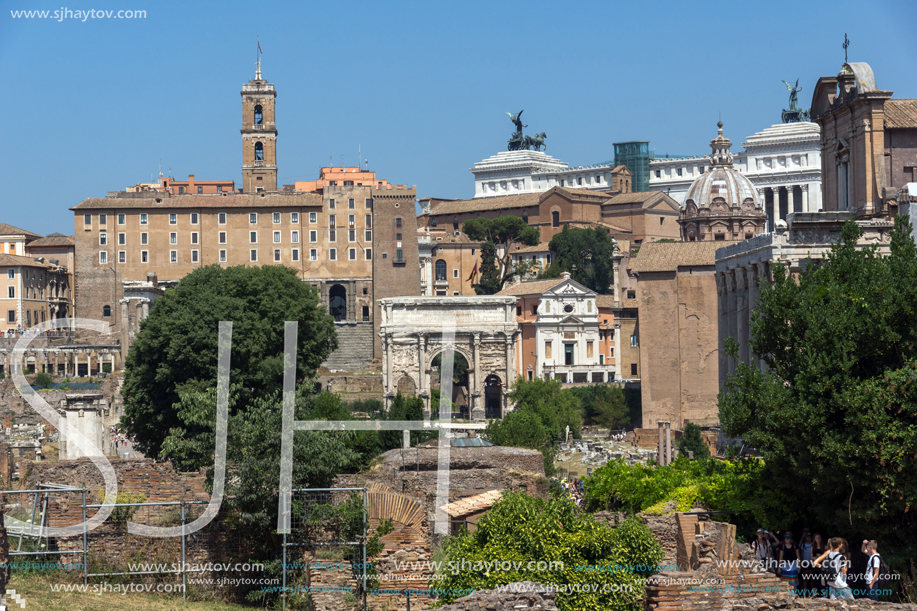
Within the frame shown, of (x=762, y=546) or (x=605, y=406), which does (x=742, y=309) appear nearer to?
(x=762, y=546)

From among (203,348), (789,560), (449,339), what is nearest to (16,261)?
(449,339)

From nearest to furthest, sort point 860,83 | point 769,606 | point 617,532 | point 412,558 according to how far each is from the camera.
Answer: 1. point 769,606
2. point 617,532
3. point 412,558
4. point 860,83

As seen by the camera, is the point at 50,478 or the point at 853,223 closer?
the point at 853,223

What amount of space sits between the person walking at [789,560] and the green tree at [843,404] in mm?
614

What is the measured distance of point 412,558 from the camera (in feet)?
41.5

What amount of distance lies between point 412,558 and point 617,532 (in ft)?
7.32

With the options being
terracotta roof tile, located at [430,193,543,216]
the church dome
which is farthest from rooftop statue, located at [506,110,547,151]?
the church dome

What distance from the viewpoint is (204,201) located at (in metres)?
77.1

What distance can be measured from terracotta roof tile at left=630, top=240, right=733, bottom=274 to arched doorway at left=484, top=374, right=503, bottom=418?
16229 mm

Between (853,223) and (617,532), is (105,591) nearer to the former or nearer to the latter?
(617,532)

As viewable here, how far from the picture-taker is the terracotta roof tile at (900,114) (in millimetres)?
29203

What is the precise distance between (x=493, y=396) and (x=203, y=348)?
36721 mm

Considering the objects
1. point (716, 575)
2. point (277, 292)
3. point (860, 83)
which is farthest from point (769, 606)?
point (277, 292)

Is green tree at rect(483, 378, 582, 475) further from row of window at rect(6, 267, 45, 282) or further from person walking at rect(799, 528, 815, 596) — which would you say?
row of window at rect(6, 267, 45, 282)
